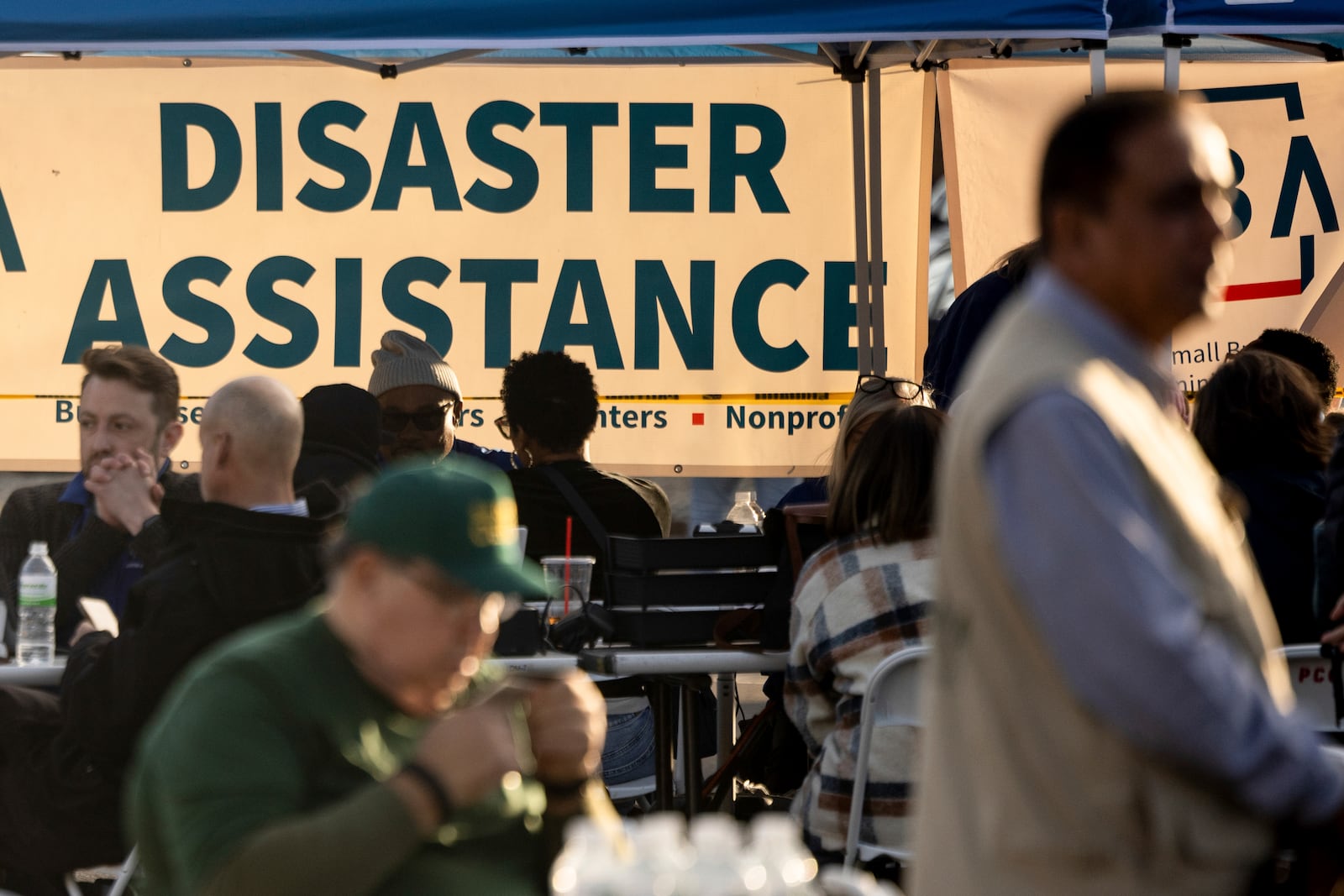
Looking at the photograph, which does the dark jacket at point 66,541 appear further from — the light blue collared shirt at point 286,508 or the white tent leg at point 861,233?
the white tent leg at point 861,233

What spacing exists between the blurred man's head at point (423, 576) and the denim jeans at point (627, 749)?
266cm

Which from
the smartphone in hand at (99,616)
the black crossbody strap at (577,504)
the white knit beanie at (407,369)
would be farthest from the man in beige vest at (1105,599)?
the white knit beanie at (407,369)

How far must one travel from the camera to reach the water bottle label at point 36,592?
3.77 m

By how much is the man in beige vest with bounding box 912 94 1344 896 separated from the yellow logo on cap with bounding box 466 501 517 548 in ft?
1.58

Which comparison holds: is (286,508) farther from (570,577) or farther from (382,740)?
(382,740)

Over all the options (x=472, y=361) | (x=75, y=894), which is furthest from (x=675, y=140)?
(x=75, y=894)

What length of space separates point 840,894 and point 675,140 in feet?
17.5

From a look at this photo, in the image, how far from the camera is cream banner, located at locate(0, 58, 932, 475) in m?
6.63

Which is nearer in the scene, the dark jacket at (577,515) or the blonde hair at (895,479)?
the blonde hair at (895,479)

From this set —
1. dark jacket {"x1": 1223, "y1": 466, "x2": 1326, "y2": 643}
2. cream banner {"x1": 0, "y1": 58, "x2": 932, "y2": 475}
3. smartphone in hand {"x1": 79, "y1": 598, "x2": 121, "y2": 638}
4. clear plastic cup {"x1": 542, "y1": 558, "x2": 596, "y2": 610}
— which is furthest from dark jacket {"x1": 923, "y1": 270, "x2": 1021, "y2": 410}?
smartphone in hand {"x1": 79, "y1": 598, "x2": 121, "y2": 638}

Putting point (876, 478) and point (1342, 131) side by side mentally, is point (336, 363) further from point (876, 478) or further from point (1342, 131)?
point (1342, 131)

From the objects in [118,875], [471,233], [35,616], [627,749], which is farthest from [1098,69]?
[118,875]

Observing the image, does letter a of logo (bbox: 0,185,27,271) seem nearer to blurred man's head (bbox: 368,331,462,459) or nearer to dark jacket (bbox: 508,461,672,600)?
blurred man's head (bbox: 368,331,462,459)

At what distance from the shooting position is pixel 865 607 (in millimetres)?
3469
